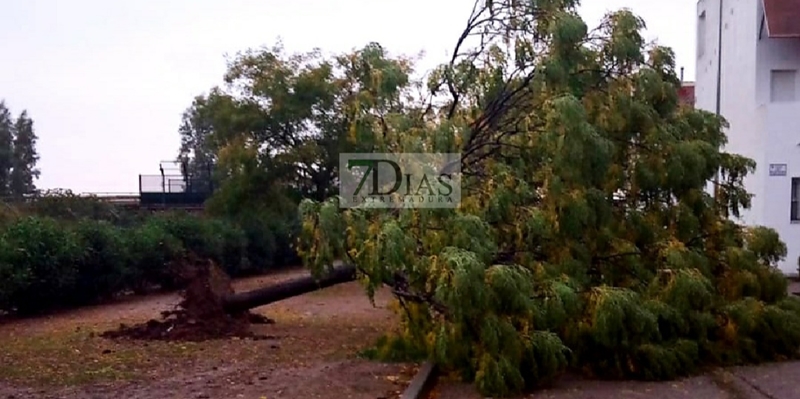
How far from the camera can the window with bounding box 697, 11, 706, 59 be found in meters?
28.0

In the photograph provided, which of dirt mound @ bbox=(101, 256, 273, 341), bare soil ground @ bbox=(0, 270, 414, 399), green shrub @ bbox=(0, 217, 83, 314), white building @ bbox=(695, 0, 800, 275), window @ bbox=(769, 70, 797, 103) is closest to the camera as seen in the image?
bare soil ground @ bbox=(0, 270, 414, 399)

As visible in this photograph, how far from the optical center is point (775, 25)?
21500mm

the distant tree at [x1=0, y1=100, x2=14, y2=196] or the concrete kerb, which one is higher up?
the distant tree at [x1=0, y1=100, x2=14, y2=196]

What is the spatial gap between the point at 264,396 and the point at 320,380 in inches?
37.6

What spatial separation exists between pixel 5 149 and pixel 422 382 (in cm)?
4758

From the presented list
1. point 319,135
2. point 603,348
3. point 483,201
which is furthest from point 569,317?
point 319,135

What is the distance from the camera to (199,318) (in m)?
12.2

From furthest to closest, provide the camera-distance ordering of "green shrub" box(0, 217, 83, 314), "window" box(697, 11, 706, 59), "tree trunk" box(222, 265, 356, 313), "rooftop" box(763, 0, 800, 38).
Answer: "window" box(697, 11, 706, 59), "rooftop" box(763, 0, 800, 38), "green shrub" box(0, 217, 83, 314), "tree trunk" box(222, 265, 356, 313)

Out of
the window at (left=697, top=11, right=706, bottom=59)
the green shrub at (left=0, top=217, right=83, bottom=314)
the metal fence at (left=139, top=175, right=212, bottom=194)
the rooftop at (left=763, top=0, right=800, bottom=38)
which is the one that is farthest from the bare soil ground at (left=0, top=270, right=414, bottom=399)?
the window at (left=697, top=11, right=706, bottom=59)

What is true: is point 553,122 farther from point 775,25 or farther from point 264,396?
point 775,25

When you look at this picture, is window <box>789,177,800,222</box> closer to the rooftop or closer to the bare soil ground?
the rooftop

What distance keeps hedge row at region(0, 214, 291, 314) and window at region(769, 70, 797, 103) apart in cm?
1489

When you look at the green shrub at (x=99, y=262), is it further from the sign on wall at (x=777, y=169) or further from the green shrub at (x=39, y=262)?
the sign on wall at (x=777, y=169)

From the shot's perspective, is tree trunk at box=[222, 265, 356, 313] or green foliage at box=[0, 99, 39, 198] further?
green foliage at box=[0, 99, 39, 198]
